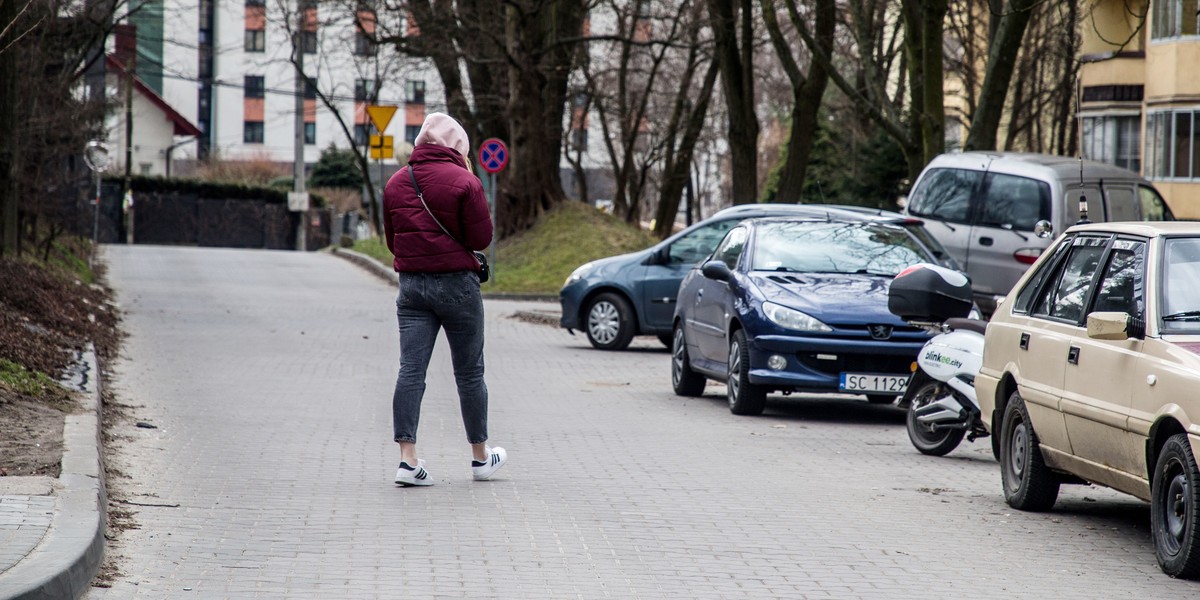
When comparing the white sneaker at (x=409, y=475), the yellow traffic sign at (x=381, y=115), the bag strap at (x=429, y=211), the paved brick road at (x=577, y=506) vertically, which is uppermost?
Result: the yellow traffic sign at (x=381, y=115)

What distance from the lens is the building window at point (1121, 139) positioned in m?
37.5

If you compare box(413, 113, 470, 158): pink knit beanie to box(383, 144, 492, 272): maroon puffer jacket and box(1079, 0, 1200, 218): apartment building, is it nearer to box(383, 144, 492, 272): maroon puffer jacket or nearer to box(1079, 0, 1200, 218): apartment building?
box(383, 144, 492, 272): maroon puffer jacket

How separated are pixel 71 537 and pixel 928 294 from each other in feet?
17.9

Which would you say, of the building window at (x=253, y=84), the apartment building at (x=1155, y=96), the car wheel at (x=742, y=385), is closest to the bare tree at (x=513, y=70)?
the apartment building at (x=1155, y=96)

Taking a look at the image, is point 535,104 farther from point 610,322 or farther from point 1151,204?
point 1151,204

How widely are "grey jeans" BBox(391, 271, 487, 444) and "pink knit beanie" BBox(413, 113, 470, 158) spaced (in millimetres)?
680

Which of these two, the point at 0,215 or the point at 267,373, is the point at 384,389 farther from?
the point at 0,215

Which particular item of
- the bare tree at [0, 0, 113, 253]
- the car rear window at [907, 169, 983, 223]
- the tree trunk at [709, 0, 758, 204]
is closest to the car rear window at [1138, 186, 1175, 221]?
the car rear window at [907, 169, 983, 223]

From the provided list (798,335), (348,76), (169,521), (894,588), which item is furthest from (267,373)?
(348,76)

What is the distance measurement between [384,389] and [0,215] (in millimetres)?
7338

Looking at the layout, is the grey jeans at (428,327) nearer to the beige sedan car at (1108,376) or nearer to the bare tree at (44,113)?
the beige sedan car at (1108,376)

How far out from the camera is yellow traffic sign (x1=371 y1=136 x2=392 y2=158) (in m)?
33.4

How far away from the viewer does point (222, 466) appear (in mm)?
9141

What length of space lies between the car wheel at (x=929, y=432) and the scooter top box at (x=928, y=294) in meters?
0.74
